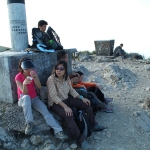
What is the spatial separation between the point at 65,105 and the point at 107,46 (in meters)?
12.1

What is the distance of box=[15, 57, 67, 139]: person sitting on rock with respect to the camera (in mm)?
3588

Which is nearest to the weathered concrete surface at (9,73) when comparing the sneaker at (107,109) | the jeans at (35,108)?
the jeans at (35,108)

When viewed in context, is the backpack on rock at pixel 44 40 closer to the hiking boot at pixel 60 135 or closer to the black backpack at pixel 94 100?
the black backpack at pixel 94 100

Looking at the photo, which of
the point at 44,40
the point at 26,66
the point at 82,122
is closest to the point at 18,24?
the point at 44,40

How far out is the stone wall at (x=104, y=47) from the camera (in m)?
15.2

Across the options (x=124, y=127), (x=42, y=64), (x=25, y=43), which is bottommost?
(x=124, y=127)

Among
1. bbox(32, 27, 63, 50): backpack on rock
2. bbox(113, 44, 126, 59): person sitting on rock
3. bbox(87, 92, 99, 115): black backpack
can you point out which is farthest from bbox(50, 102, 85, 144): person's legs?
bbox(113, 44, 126, 59): person sitting on rock

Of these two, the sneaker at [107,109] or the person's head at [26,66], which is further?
the sneaker at [107,109]

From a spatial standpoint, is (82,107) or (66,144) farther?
(82,107)

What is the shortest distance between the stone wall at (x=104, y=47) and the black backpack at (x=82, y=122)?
11867mm

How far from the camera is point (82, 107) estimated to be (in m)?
4.12

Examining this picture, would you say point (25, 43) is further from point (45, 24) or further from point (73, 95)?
point (73, 95)

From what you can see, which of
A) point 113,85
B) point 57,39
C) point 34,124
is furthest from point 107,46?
point 34,124

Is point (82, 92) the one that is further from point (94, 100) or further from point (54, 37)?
point (54, 37)
